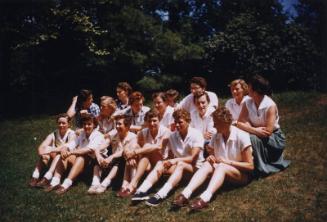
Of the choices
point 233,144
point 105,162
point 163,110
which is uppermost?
point 163,110

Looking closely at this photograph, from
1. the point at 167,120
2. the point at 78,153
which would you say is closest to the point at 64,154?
the point at 78,153

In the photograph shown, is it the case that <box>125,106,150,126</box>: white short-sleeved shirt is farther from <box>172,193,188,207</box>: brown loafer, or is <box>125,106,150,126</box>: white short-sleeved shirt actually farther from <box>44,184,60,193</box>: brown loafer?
<box>172,193,188,207</box>: brown loafer

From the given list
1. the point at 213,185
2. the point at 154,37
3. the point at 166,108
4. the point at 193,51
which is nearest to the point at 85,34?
the point at 154,37

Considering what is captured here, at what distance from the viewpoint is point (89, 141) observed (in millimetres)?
7227

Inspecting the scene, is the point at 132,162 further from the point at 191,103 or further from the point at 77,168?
the point at 191,103

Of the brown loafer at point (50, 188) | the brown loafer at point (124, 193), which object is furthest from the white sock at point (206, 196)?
the brown loafer at point (50, 188)

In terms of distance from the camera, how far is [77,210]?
20.2 feet

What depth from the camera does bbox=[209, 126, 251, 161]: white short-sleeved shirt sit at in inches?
230

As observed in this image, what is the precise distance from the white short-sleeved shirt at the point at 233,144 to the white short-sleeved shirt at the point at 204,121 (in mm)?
859

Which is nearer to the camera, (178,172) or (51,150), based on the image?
(178,172)

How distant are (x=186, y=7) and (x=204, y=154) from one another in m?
18.3

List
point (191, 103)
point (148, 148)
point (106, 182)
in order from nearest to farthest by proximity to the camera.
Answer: point (148, 148)
point (106, 182)
point (191, 103)

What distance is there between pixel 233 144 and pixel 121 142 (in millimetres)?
2161

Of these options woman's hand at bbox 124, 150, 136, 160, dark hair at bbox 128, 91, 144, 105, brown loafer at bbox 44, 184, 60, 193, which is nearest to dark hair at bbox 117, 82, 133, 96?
dark hair at bbox 128, 91, 144, 105
